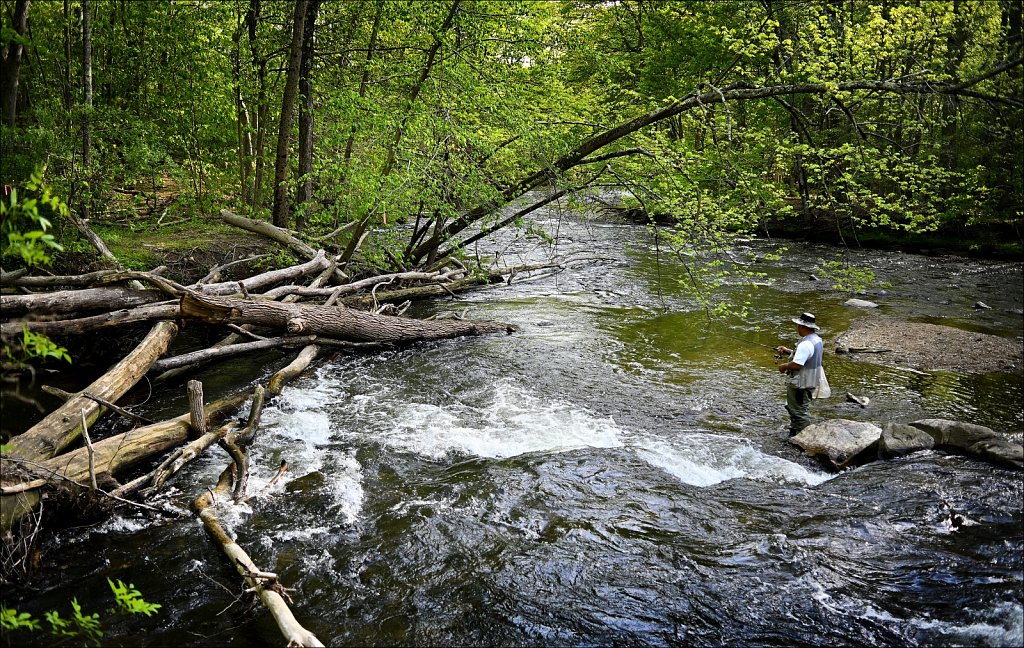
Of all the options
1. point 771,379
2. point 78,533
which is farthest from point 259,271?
point 771,379

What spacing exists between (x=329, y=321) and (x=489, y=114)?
4.71m

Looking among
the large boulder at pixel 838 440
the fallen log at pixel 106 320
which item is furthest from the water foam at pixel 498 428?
the fallen log at pixel 106 320

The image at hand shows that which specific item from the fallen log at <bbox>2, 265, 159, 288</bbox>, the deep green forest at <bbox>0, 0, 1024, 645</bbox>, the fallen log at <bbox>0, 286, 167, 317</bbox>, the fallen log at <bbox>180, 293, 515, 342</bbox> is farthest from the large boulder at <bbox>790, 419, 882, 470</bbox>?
the fallen log at <bbox>2, 265, 159, 288</bbox>

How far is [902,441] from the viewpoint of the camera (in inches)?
280

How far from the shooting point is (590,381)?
9828mm

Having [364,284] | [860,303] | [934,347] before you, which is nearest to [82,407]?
[364,284]

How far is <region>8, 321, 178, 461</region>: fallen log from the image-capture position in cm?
554

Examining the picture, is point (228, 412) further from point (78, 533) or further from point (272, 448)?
point (78, 533)

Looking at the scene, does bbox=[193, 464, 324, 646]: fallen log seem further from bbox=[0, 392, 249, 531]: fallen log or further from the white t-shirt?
the white t-shirt

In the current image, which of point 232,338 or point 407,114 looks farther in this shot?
point 407,114

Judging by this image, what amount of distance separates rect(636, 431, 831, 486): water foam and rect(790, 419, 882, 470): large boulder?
1.06 feet

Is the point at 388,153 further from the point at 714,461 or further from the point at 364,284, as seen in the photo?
the point at 714,461

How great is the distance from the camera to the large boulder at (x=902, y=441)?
704 centimetres

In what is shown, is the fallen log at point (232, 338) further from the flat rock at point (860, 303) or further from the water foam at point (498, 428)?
the flat rock at point (860, 303)
